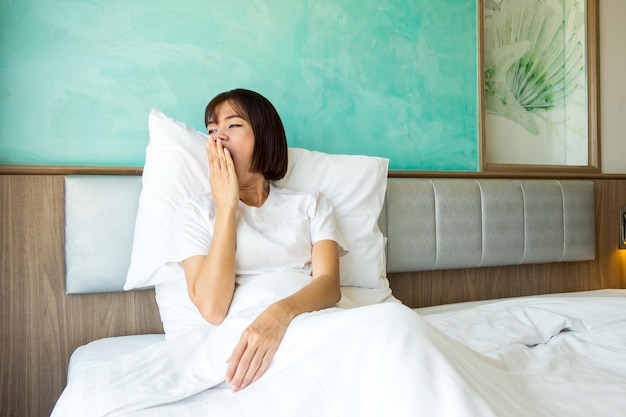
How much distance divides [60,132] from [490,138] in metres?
1.77

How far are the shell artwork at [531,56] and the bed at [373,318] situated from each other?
0.41 meters

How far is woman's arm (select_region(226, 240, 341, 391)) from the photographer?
1.01 meters

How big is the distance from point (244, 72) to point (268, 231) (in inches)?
27.5

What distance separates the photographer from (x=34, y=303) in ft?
4.83

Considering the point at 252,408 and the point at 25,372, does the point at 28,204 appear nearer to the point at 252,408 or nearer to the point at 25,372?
the point at 25,372

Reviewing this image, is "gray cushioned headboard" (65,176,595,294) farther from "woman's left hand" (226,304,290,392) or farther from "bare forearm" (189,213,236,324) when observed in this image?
"woman's left hand" (226,304,290,392)

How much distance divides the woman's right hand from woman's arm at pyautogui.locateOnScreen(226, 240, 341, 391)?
30 centimetres

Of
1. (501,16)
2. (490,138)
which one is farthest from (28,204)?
(501,16)

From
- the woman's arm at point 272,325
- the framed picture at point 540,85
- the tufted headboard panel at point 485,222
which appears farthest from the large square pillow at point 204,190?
the framed picture at point 540,85

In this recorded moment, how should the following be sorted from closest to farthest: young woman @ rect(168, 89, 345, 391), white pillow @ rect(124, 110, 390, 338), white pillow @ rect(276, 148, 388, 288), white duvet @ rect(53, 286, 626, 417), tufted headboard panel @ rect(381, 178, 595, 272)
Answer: white duvet @ rect(53, 286, 626, 417), young woman @ rect(168, 89, 345, 391), white pillow @ rect(124, 110, 390, 338), white pillow @ rect(276, 148, 388, 288), tufted headboard panel @ rect(381, 178, 595, 272)

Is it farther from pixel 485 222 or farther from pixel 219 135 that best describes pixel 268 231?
pixel 485 222

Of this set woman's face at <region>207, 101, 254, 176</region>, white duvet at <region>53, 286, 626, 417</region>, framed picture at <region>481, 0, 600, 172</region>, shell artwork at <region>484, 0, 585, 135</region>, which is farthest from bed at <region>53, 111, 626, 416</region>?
shell artwork at <region>484, 0, 585, 135</region>

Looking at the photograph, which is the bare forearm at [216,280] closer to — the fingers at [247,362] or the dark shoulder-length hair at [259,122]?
the fingers at [247,362]

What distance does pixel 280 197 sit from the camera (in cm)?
153
